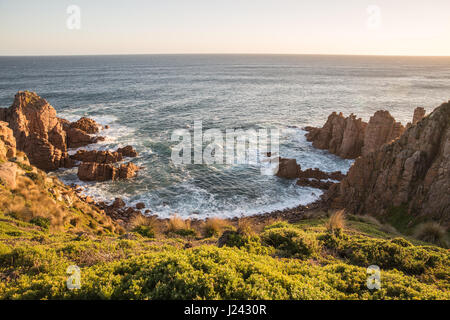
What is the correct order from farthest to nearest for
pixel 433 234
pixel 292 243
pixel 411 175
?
pixel 411 175
pixel 433 234
pixel 292 243

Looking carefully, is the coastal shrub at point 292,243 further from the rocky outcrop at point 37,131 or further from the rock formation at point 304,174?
the rocky outcrop at point 37,131

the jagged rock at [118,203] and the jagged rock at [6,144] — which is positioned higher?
the jagged rock at [6,144]

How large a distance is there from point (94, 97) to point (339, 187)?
75190 mm

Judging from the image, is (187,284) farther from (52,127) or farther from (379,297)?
(52,127)

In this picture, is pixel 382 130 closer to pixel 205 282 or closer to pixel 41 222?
pixel 205 282

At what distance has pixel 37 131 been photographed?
34.1 metres

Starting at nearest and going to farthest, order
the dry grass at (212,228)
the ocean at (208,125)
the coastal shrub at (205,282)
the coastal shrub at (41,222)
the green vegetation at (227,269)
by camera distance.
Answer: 1. the coastal shrub at (205,282)
2. the green vegetation at (227,269)
3. the coastal shrub at (41,222)
4. the dry grass at (212,228)
5. the ocean at (208,125)

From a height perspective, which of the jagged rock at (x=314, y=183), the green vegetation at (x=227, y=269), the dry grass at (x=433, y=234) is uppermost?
the green vegetation at (x=227, y=269)

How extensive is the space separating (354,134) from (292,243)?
32700mm

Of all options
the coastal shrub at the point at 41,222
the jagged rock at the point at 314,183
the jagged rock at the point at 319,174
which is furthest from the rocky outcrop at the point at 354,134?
the coastal shrub at the point at 41,222

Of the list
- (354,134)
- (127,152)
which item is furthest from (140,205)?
(354,134)

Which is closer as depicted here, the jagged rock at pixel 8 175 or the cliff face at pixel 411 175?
the jagged rock at pixel 8 175

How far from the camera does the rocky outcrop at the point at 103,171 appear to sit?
30781mm
